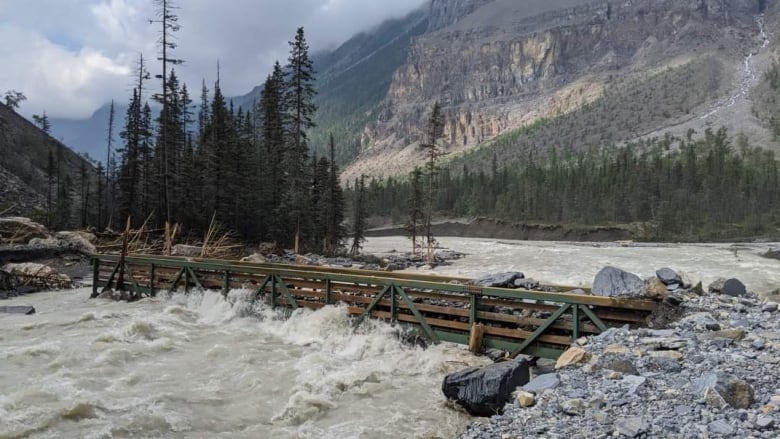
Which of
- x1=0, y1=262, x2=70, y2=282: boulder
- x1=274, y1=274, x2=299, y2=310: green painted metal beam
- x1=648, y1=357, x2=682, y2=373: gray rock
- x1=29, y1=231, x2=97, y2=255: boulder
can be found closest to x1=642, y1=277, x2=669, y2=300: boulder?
Answer: x1=648, y1=357, x2=682, y2=373: gray rock

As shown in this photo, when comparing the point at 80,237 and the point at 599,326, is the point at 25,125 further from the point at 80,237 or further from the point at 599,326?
the point at 599,326

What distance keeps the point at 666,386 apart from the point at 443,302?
7065mm

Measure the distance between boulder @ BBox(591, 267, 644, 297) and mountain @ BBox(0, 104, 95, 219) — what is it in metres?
55.9

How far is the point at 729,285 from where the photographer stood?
38.5 feet

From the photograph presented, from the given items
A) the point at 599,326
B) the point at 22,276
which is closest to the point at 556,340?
the point at 599,326

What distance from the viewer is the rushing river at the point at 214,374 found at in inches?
329

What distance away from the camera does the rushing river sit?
836cm

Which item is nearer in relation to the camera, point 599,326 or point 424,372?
point 599,326

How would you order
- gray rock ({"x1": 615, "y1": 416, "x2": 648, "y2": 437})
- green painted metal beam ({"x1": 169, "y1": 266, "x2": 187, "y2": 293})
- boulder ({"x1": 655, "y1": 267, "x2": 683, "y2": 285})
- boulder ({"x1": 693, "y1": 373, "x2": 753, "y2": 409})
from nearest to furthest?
gray rock ({"x1": 615, "y1": 416, "x2": 648, "y2": 437})
boulder ({"x1": 693, "y1": 373, "x2": 753, "y2": 409})
boulder ({"x1": 655, "y1": 267, "x2": 683, "y2": 285})
green painted metal beam ({"x1": 169, "y1": 266, "x2": 187, "y2": 293})

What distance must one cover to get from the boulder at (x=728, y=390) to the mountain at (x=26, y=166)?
58.8 m

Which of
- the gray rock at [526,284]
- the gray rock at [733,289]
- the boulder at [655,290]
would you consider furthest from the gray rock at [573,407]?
the gray rock at [733,289]

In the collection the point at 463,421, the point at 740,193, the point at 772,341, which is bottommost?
the point at 463,421

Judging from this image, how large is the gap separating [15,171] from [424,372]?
84688mm

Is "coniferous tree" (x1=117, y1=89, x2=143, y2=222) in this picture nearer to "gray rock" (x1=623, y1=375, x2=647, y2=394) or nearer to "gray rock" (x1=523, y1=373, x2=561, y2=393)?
"gray rock" (x1=523, y1=373, x2=561, y2=393)
